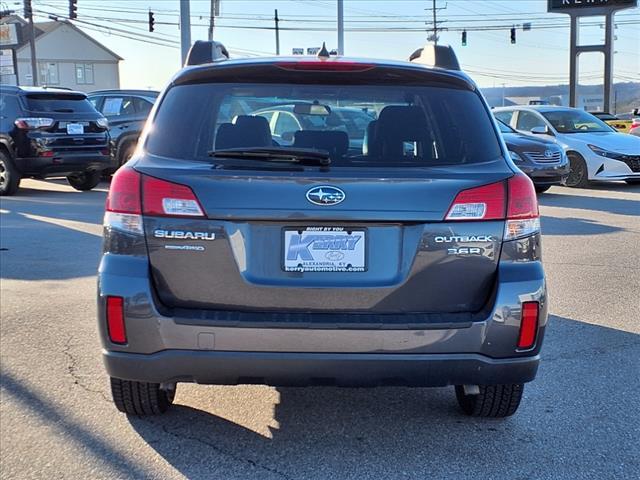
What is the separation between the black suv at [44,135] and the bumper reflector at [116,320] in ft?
34.3

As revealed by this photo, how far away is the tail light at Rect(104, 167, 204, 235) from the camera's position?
2.96m

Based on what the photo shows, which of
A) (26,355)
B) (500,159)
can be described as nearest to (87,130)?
(26,355)

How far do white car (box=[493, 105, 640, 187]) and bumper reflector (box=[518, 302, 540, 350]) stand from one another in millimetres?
11453

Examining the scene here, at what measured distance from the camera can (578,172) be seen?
14250mm

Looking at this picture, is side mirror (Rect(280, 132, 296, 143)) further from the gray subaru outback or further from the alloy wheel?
the alloy wheel

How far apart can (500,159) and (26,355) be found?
10.5 ft

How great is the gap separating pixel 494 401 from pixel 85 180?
11.9 meters

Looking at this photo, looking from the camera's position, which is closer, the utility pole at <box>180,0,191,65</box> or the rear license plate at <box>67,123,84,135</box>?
the rear license plate at <box>67,123,84,135</box>

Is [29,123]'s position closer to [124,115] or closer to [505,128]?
[124,115]

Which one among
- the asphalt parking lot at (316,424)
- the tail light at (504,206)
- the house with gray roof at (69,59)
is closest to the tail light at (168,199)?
the tail light at (504,206)

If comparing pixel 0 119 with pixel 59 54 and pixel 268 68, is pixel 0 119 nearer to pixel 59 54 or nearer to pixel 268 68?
pixel 268 68

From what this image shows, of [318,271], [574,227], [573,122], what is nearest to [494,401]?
[318,271]

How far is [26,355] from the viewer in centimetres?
468

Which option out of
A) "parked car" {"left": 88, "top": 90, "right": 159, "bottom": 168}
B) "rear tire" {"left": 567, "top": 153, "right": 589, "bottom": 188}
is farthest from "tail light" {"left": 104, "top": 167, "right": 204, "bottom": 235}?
"rear tire" {"left": 567, "top": 153, "right": 589, "bottom": 188}
